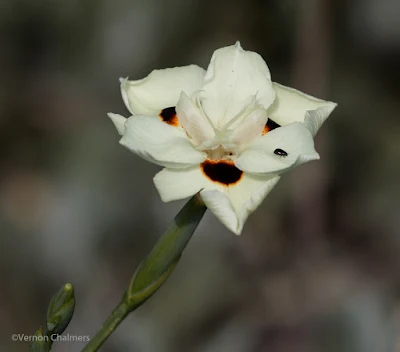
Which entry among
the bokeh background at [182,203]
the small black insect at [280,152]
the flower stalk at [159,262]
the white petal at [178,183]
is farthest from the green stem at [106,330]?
the bokeh background at [182,203]

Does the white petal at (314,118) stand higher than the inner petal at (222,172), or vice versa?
the white petal at (314,118)

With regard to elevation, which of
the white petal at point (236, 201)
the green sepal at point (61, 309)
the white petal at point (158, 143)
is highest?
the white petal at point (158, 143)

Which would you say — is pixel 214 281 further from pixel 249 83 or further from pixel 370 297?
pixel 249 83

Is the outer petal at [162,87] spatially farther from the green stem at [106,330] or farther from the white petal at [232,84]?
the green stem at [106,330]

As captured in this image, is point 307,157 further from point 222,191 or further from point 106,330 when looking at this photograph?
point 106,330

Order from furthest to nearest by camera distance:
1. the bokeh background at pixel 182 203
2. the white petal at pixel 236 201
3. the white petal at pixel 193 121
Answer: the bokeh background at pixel 182 203
the white petal at pixel 193 121
the white petal at pixel 236 201

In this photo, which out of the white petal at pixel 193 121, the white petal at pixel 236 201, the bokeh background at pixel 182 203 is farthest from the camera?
the bokeh background at pixel 182 203

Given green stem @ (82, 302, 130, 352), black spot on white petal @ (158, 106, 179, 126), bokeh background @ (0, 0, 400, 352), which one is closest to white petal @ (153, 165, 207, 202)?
black spot on white petal @ (158, 106, 179, 126)
